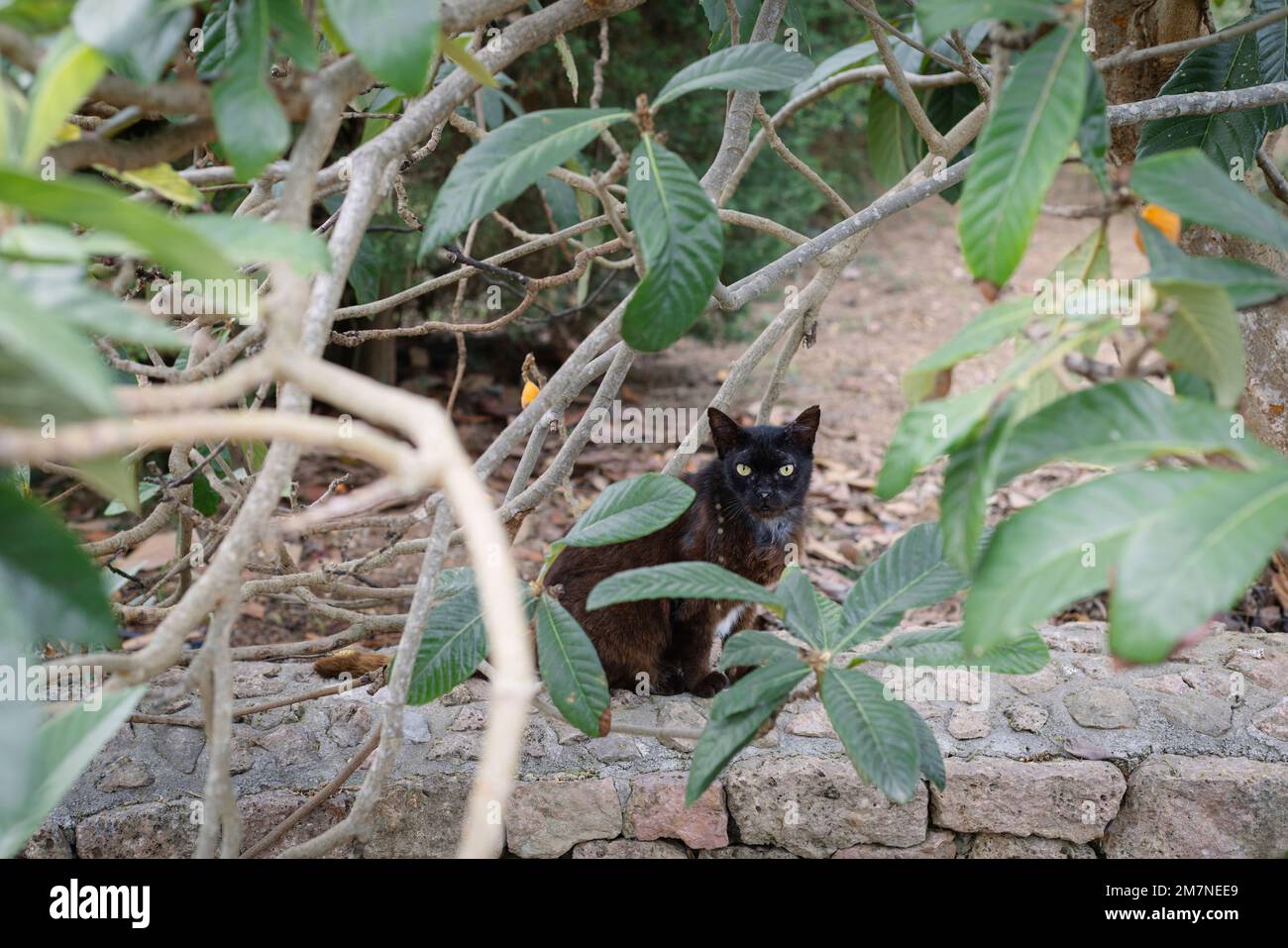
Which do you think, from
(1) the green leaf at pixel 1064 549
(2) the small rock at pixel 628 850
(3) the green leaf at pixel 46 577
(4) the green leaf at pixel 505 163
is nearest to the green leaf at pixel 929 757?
(1) the green leaf at pixel 1064 549

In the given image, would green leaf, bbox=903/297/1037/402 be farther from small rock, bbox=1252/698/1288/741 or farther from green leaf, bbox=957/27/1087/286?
small rock, bbox=1252/698/1288/741

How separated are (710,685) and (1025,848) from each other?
2.91ft

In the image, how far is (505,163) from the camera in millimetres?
1285

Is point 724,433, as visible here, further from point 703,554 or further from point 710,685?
point 710,685

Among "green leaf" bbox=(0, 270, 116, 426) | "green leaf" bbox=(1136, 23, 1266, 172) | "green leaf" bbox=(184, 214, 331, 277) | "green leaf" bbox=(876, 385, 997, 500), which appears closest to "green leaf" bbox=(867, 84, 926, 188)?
"green leaf" bbox=(1136, 23, 1266, 172)

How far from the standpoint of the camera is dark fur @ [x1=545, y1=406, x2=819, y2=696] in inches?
110

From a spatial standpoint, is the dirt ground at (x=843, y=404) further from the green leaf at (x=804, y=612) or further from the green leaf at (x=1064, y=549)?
the green leaf at (x=1064, y=549)

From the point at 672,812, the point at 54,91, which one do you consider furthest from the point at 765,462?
the point at 54,91

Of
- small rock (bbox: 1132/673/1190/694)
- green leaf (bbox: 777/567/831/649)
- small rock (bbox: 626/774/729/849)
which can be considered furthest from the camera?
small rock (bbox: 1132/673/1190/694)

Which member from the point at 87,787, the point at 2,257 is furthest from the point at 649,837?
the point at 2,257

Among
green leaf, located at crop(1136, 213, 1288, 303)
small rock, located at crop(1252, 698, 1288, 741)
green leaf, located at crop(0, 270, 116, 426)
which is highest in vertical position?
green leaf, located at crop(1136, 213, 1288, 303)

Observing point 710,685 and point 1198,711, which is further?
point 710,685

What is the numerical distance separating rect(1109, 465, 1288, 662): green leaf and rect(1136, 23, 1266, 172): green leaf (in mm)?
1609
